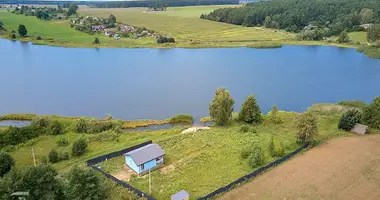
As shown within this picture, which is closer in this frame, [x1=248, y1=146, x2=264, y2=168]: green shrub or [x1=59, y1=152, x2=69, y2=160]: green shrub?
[x1=248, y1=146, x2=264, y2=168]: green shrub

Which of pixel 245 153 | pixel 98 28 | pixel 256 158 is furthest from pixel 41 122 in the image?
pixel 98 28

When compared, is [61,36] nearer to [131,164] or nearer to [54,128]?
[54,128]

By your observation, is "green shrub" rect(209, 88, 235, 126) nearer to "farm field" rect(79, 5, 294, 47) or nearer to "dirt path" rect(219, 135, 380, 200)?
"dirt path" rect(219, 135, 380, 200)

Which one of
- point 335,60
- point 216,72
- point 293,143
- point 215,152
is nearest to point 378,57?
point 335,60

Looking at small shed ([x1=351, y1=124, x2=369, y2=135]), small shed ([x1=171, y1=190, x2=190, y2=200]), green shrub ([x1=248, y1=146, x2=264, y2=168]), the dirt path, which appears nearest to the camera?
small shed ([x1=171, y1=190, x2=190, y2=200])

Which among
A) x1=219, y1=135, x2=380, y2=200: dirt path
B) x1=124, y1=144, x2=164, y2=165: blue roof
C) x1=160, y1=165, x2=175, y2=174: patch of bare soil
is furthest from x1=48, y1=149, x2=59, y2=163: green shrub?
x1=219, y1=135, x2=380, y2=200: dirt path

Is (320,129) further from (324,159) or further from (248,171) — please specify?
(248,171)

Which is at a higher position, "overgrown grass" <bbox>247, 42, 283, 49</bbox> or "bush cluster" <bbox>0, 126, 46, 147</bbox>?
"overgrown grass" <bbox>247, 42, 283, 49</bbox>
